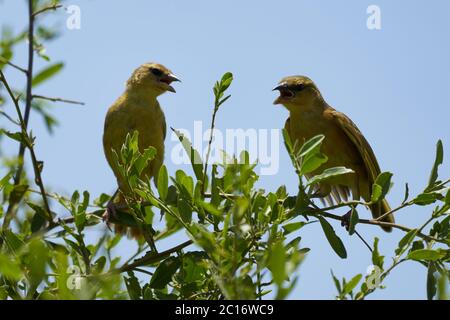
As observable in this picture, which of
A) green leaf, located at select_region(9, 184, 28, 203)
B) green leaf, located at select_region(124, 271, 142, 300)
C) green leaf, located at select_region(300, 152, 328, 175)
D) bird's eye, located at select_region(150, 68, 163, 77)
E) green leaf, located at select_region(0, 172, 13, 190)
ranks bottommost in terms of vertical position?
green leaf, located at select_region(124, 271, 142, 300)

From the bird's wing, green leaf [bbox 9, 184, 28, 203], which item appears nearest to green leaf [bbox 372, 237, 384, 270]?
green leaf [bbox 9, 184, 28, 203]

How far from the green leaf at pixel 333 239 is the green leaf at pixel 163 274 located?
0.61m

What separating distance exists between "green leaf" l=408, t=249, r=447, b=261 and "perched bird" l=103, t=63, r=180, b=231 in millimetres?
2940

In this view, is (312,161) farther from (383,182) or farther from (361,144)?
(361,144)

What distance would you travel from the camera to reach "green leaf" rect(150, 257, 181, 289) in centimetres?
287

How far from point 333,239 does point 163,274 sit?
70 centimetres

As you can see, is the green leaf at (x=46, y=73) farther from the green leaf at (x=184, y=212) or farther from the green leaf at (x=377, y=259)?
the green leaf at (x=377, y=259)

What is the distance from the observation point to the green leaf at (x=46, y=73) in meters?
3.28

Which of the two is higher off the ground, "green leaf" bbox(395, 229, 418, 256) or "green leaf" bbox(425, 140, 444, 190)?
"green leaf" bbox(425, 140, 444, 190)

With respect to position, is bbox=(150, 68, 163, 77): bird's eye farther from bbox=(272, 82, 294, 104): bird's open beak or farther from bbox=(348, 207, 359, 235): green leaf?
bbox=(348, 207, 359, 235): green leaf
